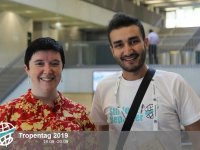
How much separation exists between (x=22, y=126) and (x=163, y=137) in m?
0.77

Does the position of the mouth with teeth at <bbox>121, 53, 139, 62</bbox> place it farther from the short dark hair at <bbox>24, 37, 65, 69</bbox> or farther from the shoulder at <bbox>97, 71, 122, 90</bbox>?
the short dark hair at <bbox>24, 37, 65, 69</bbox>

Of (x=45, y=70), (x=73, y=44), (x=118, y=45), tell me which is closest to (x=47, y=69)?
(x=45, y=70)

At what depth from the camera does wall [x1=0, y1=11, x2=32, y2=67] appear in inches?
861

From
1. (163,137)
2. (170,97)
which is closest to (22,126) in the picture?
(163,137)

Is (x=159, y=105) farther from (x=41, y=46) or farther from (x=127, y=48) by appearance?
(x=41, y=46)

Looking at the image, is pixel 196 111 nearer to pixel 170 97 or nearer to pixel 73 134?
pixel 170 97

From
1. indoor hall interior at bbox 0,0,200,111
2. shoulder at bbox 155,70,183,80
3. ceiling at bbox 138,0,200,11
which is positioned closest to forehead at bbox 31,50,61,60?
shoulder at bbox 155,70,183,80

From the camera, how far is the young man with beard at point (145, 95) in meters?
2.61

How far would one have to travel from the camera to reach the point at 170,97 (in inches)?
105

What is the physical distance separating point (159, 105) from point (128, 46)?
0.44 meters

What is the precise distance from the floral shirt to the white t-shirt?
0.30 meters

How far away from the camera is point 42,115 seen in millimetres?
2342

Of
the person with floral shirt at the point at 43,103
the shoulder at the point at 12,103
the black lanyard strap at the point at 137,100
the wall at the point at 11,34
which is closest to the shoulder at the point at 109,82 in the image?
the black lanyard strap at the point at 137,100

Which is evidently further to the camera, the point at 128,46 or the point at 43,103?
the point at 128,46
